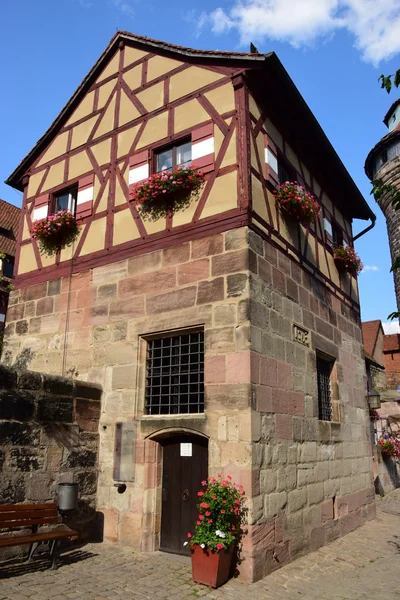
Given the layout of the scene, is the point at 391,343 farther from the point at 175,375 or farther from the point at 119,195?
the point at 175,375

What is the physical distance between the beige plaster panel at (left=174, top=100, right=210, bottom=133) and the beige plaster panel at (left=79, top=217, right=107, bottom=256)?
1.97 m

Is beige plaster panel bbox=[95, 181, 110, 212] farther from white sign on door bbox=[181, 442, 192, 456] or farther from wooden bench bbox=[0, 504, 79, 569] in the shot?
wooden bench bbox=[0, 504, 79, 569]

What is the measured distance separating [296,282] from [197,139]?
8.78 ft

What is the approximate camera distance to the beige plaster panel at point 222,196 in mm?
6887

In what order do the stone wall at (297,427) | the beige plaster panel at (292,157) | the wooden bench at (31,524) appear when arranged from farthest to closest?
the beige plaster panel at (292,157), the stone wall at (297,427), the wooden bench at (31,524)

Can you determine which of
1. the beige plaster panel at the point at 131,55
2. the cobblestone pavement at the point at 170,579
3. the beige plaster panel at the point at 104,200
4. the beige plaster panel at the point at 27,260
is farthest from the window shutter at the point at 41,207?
the cobblestone pavement at the point at 170,579

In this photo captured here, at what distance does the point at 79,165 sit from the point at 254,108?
3.46m

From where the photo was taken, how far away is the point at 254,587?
5.26m

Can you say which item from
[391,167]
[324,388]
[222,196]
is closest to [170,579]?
[324,388]

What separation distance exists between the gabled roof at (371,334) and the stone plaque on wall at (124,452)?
2169 cm

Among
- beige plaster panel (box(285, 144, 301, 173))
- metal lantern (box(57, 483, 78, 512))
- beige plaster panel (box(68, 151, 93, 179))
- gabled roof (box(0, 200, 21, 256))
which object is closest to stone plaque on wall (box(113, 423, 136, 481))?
metal lantern (box(57, 483, 78, 512))

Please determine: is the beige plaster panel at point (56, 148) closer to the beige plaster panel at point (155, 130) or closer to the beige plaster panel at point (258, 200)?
the beige plaster panel at point (155, 130)

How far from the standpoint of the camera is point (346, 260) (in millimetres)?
9820

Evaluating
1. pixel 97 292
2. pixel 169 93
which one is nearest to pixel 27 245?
pixel 97 292
